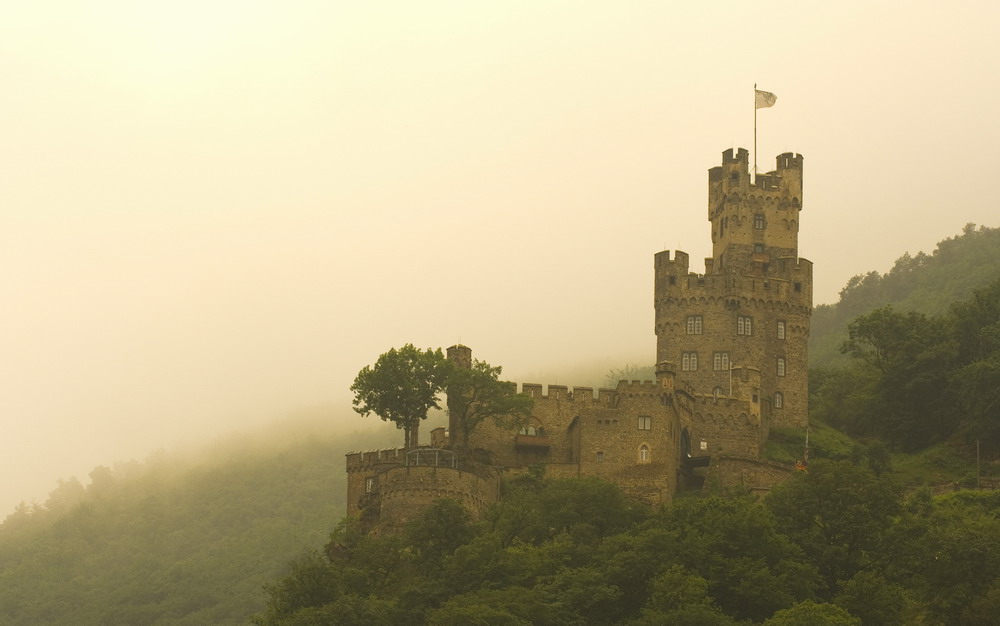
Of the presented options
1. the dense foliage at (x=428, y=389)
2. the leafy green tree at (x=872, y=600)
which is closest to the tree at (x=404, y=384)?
the dense foliage at (x=428, y=389)

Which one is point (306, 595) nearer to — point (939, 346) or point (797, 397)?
point (797, 397)

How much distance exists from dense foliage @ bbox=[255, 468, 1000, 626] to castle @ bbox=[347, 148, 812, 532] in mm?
3747

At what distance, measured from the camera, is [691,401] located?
8194cm

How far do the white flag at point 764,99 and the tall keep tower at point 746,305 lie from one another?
258 inches

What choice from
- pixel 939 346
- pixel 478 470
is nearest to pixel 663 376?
pixel 478 470

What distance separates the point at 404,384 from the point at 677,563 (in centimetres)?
1874

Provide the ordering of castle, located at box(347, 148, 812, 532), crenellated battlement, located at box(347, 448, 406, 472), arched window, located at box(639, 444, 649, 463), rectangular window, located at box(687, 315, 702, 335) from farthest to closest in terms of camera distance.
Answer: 1. rectangular window, located at box(687, 315, 702, 335)
2. crenellated battlement, located at box(347, 448, 406, 472)
3. arched window, located at box(639, 444, 649, 463)
4. castle, located at box(347, 148, 812, 532)

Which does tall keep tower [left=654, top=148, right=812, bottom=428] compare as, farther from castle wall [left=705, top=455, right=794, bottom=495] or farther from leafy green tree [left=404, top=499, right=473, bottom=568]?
leafy green tree [left=404, top=499, right=473, bottom=568]

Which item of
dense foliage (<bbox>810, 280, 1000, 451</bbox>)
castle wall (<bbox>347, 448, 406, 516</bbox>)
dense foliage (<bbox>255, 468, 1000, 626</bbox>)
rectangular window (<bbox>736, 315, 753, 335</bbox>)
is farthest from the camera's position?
rectangular window (<bbox>736, 315, 753, 335</bbox>)

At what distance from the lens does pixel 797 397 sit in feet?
287

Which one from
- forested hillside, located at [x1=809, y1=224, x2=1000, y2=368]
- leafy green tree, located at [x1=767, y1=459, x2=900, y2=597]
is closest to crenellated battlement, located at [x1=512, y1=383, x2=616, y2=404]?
leafy green tree, located at [x1=767, y1=459, x2=900, y2=597]

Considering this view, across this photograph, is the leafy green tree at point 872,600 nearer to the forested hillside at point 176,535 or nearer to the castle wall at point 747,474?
the castle wall at point 747,474

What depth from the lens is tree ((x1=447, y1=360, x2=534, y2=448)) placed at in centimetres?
7888

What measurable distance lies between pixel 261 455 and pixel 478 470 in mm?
65858
